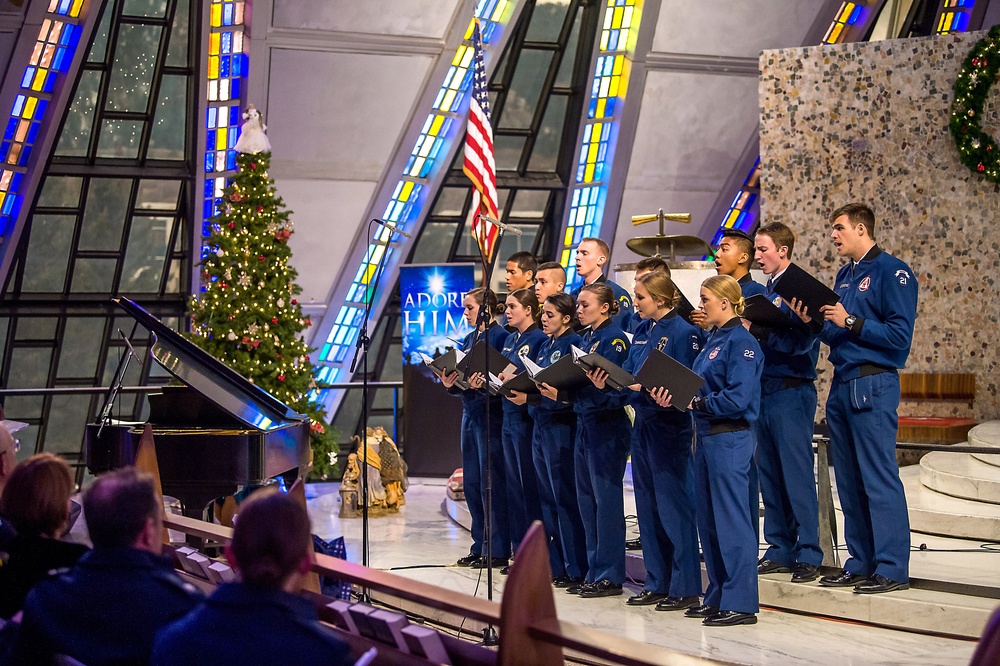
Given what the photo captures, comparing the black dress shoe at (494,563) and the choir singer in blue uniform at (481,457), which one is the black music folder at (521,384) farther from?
the black dress shoe at (494,563)

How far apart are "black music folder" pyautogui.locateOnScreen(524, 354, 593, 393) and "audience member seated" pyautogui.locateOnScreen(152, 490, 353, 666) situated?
3.20 metres

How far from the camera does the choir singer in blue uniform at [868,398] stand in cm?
481

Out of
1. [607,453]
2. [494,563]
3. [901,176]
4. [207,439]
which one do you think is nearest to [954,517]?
[607,453]

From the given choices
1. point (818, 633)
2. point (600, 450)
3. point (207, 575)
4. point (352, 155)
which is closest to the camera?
point (207, 575)

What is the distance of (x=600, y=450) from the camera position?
18.3ft

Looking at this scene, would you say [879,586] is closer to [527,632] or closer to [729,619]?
[729,619]

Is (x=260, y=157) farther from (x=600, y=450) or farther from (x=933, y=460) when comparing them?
(x=933, y=460)

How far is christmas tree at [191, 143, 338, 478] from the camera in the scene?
959 centimetres

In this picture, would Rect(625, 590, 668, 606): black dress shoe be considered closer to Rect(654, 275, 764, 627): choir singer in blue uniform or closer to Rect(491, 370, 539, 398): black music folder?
Rect(654, 275, 764, 627): choir singer in blue uniform

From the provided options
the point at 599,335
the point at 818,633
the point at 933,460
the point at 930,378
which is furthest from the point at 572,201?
the point at 818,633

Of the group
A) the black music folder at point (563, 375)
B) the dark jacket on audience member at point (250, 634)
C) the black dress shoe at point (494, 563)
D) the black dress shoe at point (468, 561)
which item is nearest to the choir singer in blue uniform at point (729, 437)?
the black music folder at point (563, 375)

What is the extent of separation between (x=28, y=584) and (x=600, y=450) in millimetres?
3248

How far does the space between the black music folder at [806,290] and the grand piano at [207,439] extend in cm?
302

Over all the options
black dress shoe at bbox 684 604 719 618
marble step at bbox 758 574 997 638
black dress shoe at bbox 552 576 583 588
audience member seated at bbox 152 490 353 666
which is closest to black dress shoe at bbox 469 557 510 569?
black dress shoe at bbox 552 576 583 588
